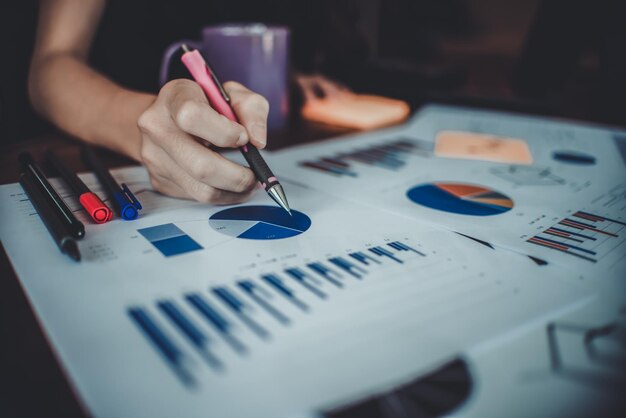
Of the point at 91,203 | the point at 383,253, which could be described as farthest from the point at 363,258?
the point at 91,203

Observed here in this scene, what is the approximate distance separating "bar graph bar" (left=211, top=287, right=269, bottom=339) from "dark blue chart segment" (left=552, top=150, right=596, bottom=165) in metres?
0.51

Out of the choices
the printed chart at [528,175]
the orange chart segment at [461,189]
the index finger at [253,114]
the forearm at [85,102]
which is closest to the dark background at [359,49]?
the forearm at [85,102]

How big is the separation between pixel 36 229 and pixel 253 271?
0.19 metres

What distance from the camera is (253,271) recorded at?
0.33 meters

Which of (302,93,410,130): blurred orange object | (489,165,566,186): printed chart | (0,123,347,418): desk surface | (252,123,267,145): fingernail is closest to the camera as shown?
(0,123,347,418): desk surface

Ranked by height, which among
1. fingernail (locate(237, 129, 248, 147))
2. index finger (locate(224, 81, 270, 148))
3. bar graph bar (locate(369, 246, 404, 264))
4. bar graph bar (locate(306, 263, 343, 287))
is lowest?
bar graph bar (locate(306, 263, 343, 287))

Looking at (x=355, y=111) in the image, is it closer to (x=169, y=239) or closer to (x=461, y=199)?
(x=461, y=199)

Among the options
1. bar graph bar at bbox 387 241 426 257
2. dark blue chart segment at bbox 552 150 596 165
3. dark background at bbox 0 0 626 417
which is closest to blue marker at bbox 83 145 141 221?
dark background at bbox 0 0 626 417

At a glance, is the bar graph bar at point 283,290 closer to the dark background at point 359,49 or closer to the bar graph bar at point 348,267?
the bar graph bar at point 348,267

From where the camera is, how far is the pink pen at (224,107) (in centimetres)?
41

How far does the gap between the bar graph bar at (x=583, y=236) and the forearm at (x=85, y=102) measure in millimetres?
428

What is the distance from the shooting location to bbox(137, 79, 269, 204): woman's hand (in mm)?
401

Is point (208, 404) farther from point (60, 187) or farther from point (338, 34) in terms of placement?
point (338, 34)

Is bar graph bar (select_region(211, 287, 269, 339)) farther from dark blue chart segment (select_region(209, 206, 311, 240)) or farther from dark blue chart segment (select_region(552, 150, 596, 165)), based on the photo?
dark blue chart segment (select_region(552, 150, 596, 165))
